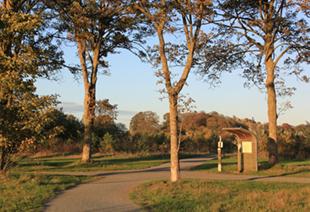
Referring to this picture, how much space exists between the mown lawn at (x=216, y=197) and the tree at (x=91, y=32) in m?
14.5

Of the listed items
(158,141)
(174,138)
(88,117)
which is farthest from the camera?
(158,141)

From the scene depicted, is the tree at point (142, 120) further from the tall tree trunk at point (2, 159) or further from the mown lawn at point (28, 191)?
the mown lawn at point (28, 191)

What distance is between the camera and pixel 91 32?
2948 cm

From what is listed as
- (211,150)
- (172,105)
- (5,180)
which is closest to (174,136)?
(172,105)

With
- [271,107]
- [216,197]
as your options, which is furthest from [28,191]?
[271,107]

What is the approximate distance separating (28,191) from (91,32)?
1702 cm

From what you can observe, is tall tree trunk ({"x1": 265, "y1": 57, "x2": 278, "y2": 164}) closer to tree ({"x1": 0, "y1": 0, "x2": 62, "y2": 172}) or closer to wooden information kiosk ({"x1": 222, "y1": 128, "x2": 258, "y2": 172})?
wooden information kiosk ({"x1": 222, "y1": 128, "x2": 258, "y2": 172})

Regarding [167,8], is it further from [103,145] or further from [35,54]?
[103,145]

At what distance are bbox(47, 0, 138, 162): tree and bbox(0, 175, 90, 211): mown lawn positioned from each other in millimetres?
11064

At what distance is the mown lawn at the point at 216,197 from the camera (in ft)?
36.1

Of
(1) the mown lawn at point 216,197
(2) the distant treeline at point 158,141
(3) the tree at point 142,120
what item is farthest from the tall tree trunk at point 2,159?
(3) the tree at point 142,120

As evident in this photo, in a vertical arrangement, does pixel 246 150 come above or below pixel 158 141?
below

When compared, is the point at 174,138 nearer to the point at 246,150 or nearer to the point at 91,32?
the point at 246,150

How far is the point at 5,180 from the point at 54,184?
6.10 feet
